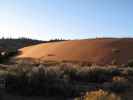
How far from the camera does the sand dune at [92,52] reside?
6412 centimetres

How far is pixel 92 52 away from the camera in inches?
2781

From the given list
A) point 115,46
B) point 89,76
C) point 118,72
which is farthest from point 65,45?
point 89,76

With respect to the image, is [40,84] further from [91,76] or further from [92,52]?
[92,52]

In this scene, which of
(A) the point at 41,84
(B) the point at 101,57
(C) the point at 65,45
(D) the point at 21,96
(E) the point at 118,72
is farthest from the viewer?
(C) the point at 65,45

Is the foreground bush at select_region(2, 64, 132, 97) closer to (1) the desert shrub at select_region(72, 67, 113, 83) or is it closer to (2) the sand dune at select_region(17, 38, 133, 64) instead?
(1) the desert shrub at select_region(72, 67, 113, 83)

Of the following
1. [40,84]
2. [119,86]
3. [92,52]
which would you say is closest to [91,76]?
[119,86]

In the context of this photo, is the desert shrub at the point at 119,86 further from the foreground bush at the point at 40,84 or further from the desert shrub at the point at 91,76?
the desert shrub at the point at 91,76

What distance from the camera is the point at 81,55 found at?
70.7 metres

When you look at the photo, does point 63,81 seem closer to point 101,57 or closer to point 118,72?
point 118,72

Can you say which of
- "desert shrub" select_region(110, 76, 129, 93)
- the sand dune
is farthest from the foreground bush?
the sand dune

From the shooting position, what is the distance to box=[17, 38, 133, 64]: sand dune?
64.1m

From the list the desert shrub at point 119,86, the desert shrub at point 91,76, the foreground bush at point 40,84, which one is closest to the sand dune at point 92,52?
the desert shrub at point 91,76

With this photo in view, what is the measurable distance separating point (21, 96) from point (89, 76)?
12.0 meters

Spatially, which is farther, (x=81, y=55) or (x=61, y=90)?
(x=81, y=55)
